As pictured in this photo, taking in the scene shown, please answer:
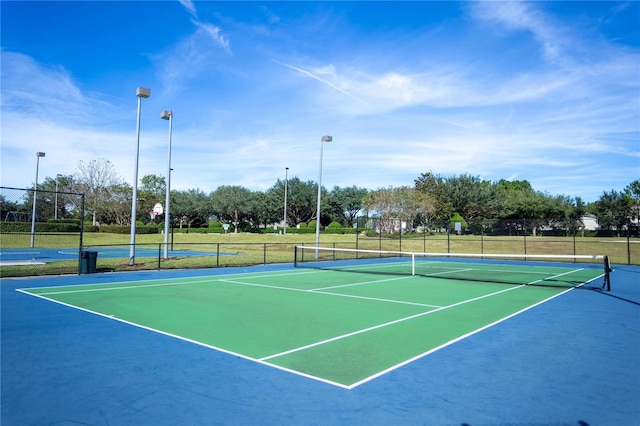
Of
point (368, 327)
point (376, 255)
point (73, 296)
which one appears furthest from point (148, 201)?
point (368, 327)

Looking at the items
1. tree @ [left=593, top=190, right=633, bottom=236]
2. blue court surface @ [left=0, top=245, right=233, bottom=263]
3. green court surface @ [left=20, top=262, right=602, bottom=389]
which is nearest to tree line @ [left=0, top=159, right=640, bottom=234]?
tree @ [left=593, top=190, right=633, bottom=236]

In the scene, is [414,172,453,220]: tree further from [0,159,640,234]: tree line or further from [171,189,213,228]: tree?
[171,189,213,228]: tree

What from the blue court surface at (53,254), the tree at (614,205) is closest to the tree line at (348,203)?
the tree at (614,205)

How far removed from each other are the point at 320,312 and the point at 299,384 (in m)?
4.82

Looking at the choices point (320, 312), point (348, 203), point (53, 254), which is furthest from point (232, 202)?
point (320, 312)

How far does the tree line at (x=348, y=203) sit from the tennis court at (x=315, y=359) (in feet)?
105

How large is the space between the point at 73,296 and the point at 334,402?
32.5ft

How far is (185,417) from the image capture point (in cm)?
442

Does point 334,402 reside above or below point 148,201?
below

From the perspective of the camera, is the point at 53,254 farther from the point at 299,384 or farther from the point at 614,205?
the point at 614,205

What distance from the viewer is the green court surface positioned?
672cm

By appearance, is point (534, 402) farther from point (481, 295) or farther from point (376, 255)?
point (376, 255)

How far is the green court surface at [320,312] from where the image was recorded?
6.72 meters

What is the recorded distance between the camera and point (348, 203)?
8812 cm
